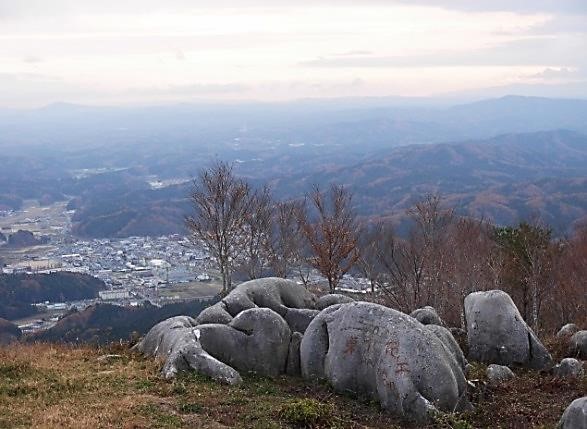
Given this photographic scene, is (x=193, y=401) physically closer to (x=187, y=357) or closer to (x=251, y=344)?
(x=187, y=357)

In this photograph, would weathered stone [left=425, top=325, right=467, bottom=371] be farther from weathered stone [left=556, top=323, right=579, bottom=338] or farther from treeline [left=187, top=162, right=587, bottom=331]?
treeline [left=187, top=162, right=587, bottom=331]

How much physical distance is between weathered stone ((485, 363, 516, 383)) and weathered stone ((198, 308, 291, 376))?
612 centimetres

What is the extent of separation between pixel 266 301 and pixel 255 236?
13.5 metres

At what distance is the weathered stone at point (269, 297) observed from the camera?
2192 centimetres

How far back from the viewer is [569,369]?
19.1 m

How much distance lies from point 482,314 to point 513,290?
16848 mm

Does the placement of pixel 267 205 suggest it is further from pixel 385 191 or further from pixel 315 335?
pixel 385 191

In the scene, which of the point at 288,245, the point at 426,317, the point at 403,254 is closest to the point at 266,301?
the point at 426,317

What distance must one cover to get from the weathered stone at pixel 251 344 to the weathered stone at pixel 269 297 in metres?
2.88

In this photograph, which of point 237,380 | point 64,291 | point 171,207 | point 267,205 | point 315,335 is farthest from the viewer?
point 171,207

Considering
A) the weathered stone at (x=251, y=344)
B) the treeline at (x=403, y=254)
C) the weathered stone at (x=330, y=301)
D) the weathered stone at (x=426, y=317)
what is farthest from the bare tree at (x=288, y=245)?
the weathered stone at (x=251, y=344)

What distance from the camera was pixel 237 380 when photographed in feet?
55.8

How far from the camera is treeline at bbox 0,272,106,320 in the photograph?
71.9 meters

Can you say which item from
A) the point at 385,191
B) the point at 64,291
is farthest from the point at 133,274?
the point at 385,191
